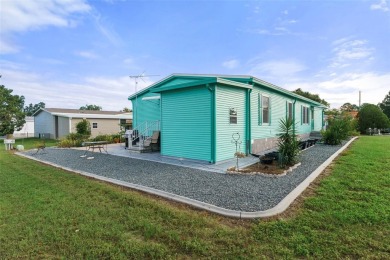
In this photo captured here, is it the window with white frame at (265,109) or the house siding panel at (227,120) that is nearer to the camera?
the house siding panel at (227,120)

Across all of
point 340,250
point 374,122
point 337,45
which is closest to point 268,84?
point 337,45

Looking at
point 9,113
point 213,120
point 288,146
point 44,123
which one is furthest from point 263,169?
point 44,123

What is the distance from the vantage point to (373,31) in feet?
40.1

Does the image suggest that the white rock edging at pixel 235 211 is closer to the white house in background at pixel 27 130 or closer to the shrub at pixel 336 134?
the shrub at pixel 336 134

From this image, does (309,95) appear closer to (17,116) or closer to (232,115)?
(232,115)

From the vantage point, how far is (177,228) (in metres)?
3.31

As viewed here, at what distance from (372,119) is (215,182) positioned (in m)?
31.5

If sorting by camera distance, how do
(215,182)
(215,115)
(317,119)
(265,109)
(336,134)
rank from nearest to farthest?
(215,182) < (215,115) < (265,109) < (336,134) < (317,119)

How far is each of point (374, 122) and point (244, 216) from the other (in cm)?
3287

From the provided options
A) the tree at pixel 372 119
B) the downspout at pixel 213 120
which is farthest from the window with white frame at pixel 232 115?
the tree at pixel 372 119

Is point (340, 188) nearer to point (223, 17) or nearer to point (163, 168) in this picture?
point (163, 168)

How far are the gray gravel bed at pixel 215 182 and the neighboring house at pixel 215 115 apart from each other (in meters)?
1.45

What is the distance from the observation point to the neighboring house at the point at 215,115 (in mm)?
8086

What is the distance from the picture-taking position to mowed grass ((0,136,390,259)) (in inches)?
107
